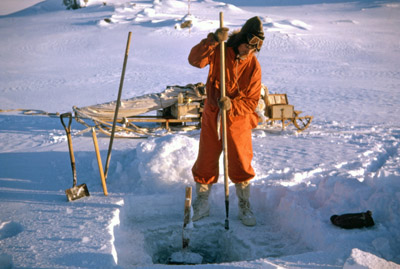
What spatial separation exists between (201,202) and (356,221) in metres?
1.38

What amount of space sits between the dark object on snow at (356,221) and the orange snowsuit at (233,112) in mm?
865

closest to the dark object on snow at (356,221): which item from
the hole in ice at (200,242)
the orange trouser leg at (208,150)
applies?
the hole in ice at (200,242)

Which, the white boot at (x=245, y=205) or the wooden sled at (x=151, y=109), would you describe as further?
the wooden sled at (x=151, y=109)

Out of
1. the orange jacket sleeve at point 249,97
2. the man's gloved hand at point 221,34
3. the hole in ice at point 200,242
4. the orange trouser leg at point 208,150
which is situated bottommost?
the hole in ice at point 200,242

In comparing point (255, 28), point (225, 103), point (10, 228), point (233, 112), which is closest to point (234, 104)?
point (233, 112)

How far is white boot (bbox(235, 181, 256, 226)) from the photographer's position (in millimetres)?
3244

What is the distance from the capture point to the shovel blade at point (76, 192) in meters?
3.31

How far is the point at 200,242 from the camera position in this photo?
129 inches

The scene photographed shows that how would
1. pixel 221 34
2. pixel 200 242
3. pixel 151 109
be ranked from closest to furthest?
pixel 221 34
pixel 200 242
pixel 151 109

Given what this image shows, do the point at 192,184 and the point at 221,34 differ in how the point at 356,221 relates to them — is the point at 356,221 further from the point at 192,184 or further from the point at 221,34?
the point at 221,34

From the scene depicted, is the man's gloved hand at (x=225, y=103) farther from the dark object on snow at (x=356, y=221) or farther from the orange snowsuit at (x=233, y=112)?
the dark object on snow at (x=356, y=221)

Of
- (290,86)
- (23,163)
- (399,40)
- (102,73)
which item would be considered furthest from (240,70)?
(399,40)

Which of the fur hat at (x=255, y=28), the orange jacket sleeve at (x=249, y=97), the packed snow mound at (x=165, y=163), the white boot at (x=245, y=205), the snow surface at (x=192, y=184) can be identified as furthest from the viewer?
the packed snow mound at (x=165, y=163)

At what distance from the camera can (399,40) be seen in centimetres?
2205
